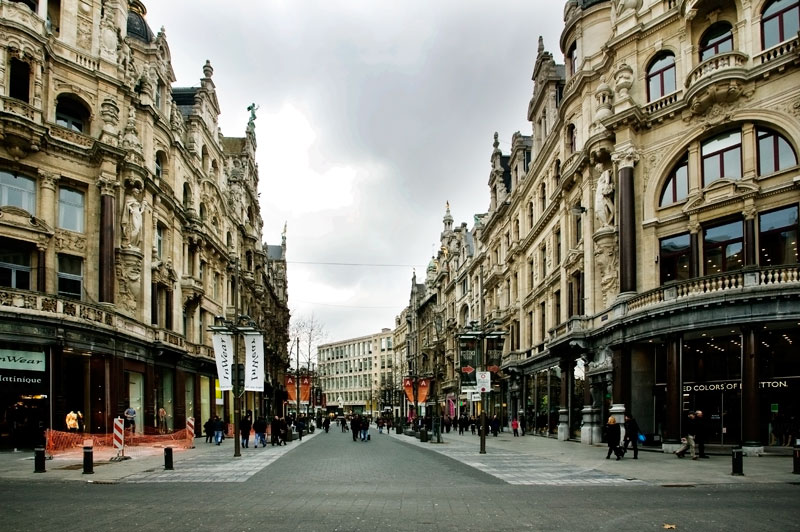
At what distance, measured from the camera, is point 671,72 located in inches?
1205

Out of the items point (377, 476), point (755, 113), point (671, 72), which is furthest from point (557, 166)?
point (377, 476)

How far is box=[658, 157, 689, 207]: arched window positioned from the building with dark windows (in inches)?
2.5

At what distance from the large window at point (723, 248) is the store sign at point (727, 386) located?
13.2ft

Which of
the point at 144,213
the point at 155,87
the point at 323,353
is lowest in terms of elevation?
the point at 323,353

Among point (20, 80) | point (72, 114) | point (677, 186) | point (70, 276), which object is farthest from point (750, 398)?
point (20, 80)

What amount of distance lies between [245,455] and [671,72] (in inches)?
897

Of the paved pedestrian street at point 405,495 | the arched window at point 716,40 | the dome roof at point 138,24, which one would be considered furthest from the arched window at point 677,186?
the dome roof at point 138,24

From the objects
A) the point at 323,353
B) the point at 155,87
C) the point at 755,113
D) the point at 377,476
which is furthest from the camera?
the point at 323,353

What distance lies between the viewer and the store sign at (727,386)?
25.2 meters

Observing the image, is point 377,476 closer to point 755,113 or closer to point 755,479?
point 755,479

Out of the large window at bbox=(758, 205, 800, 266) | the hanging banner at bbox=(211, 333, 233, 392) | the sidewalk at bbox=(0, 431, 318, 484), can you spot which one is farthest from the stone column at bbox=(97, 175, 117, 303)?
the large window at bbox=(758, 205, 800, 266)

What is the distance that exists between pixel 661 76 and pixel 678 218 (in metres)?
6.22

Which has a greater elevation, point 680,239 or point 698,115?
point 698,115

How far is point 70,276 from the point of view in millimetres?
33062
